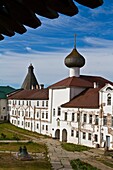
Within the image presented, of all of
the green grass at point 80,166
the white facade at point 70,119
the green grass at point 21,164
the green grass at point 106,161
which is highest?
the white facade at point 70,119

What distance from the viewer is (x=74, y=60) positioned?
43562mm

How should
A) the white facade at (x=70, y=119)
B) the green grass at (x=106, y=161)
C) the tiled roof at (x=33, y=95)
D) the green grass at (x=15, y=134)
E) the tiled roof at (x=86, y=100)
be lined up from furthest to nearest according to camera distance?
the tiled roof at (x=33, y=95), the green grass at (x=15, y=134), the tiled roof at (x=86, y=100), the white facade at (x=70, y=119), the green grass at (x=106, y=161)

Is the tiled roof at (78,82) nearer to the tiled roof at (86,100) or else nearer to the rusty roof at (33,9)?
the tiled roof at (86,100)

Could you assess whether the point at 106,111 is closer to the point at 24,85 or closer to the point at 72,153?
the point at 72,153

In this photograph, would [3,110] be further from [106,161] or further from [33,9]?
[33,9]

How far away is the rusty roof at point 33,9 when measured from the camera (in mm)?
2041

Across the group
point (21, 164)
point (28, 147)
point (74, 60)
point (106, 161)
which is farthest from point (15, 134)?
point (21, 164)

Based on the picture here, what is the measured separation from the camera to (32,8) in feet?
7.14

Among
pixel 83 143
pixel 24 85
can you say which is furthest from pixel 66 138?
pixel 24 85

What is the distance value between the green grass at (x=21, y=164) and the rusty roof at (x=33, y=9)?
1965 centimetres

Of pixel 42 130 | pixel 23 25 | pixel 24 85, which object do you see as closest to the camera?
pixel 23 25

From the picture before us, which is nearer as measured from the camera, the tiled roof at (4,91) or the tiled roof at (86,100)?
the tiled roof at (86,100)

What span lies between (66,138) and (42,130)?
783 centimetres

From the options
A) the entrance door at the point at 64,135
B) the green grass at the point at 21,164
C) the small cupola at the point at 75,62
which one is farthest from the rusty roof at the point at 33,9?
the small cupola at the point at 75,62
